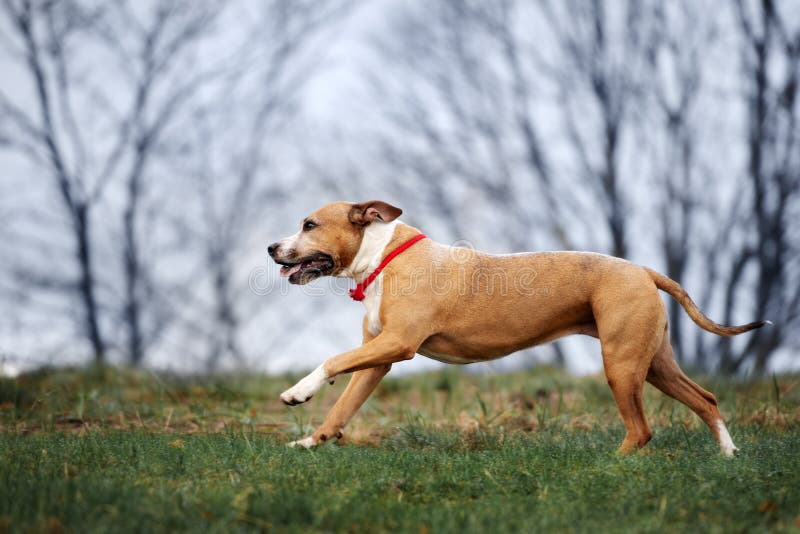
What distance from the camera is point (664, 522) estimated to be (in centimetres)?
401

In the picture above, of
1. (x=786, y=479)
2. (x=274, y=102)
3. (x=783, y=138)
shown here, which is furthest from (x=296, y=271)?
(x=783, y=138)

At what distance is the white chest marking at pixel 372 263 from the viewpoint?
598cm

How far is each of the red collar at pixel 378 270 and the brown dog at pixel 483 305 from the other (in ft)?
0.09

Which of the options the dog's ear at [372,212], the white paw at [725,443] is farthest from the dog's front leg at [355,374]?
the white paw at [725,443]

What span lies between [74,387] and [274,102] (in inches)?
276

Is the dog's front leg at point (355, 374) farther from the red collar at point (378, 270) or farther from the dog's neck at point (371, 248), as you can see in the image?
the dog's neck at point (371, 248)

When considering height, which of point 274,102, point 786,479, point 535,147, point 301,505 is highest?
point 274,102

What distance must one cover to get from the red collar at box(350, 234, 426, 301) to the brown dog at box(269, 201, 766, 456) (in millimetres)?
27

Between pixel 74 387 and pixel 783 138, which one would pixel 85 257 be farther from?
pixel 783 138

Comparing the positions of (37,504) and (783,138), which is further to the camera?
(783,138)

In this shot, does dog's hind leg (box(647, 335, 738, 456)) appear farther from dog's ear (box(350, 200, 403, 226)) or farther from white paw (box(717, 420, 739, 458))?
dog's ear (box(350, 200, 403, 226))

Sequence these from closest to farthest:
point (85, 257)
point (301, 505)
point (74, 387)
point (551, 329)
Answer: point (301, 505) → point (551, 329) → point (74, 387) → point (85, 257)

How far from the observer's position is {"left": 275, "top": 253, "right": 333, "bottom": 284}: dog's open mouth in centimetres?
614

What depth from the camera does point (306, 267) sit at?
6160mm
